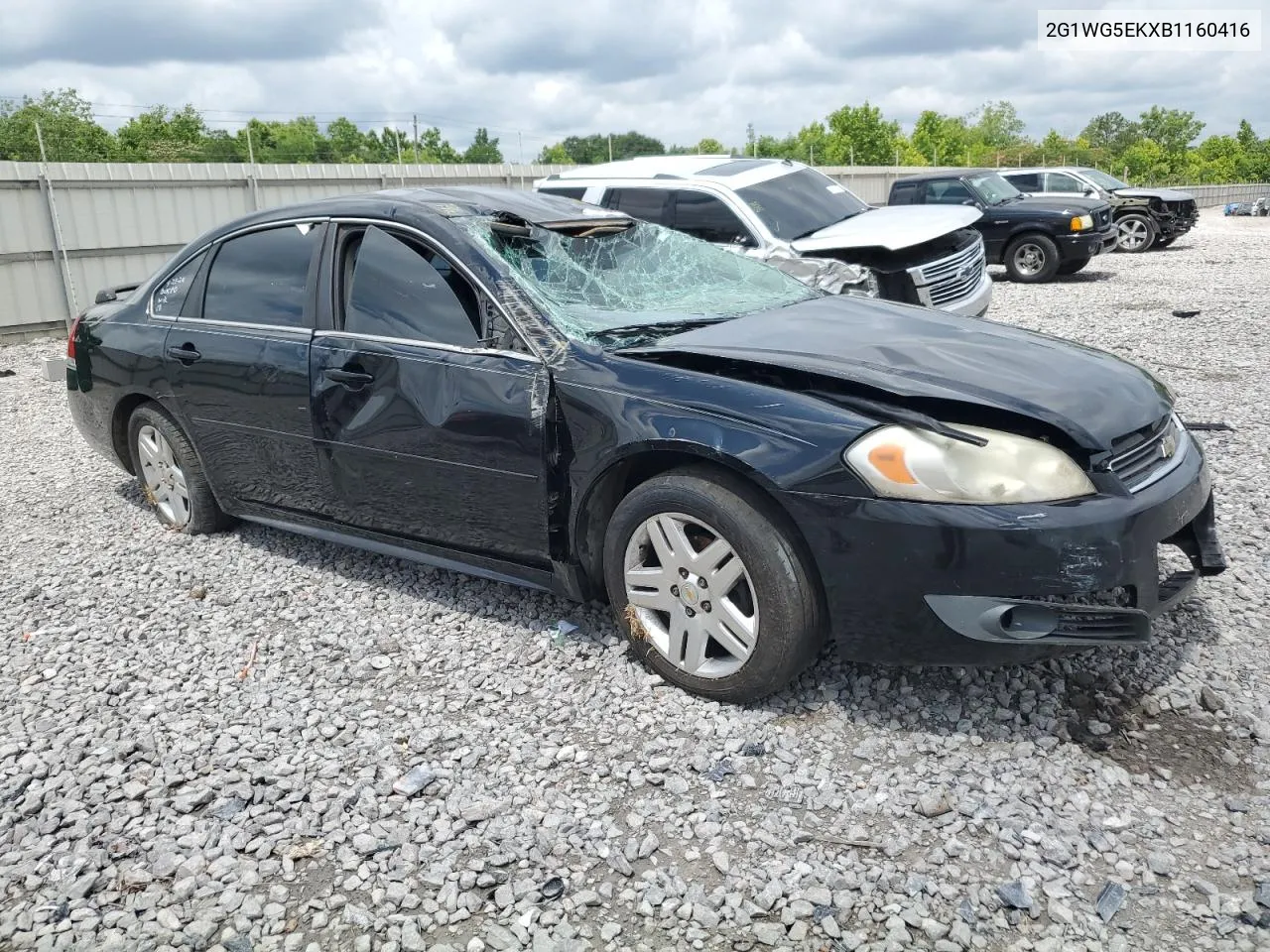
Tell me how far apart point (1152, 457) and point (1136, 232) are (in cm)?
1986

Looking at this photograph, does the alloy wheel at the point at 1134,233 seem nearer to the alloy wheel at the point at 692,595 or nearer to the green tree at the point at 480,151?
the alloy wheel at the point at 692,595

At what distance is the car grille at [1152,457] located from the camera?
Answer: 3027mm

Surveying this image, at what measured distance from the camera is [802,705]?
3.33 m

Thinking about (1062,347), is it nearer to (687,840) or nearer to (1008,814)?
(1008,814)

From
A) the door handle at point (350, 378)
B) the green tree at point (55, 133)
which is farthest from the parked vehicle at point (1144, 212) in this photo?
the green tree at point (55, 133)

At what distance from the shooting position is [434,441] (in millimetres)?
3775

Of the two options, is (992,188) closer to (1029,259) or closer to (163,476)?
(1029,259)

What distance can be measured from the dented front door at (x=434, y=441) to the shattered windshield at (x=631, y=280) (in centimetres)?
34

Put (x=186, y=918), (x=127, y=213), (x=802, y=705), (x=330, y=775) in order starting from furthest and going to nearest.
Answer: (x=127, y=213)
(x=802, y=705)
(x=330, y=775)
(x=186, y=918)

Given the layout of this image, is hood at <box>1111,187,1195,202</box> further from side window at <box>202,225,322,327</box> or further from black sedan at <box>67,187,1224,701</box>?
side window at <box>202,225,322,327</box>

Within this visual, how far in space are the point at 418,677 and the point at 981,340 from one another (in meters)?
2.32

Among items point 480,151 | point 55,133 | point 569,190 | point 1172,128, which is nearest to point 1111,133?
point 1172,128

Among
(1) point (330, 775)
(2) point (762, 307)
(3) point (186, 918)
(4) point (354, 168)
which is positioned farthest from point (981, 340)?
(4) point (354, 168)

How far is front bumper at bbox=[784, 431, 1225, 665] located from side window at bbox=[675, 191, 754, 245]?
20.3 feet
